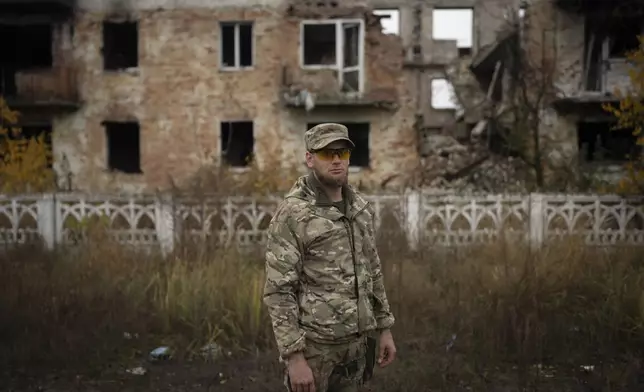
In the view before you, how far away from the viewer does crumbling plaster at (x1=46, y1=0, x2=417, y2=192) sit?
1519 centimetres

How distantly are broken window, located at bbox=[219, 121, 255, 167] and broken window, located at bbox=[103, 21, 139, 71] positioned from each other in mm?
3263

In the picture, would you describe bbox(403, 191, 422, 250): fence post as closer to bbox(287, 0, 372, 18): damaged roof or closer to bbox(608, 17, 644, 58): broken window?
bbox(287, 0, 372, 18): damaged roof

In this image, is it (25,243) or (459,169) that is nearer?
(25,243)

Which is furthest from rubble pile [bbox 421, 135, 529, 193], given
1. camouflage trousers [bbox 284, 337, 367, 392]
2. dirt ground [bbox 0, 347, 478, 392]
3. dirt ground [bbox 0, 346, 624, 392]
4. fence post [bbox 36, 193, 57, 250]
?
camouflage trousers [bbox 284, 337, 367, 392]

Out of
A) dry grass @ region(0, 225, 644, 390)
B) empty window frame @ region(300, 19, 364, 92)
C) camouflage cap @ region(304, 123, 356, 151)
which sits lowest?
dry grass @ region(0, 225, 644, 390)

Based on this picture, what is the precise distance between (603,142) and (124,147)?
1380 centimetres

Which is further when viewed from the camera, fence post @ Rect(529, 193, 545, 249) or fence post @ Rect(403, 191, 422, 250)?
fence post @ Rect(403, 191, 422, 250)

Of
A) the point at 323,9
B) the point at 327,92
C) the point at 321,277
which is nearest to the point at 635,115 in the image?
the point at 321,277

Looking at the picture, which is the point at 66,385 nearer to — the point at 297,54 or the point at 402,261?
the point at 402,261

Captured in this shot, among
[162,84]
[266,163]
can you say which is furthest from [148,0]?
[266,163]

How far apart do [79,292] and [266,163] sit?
9.20m

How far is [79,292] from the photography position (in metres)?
5.96

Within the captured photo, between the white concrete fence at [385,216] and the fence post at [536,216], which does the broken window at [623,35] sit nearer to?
the white concrete fence at [385,216]

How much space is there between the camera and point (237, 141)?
53.4 feet
